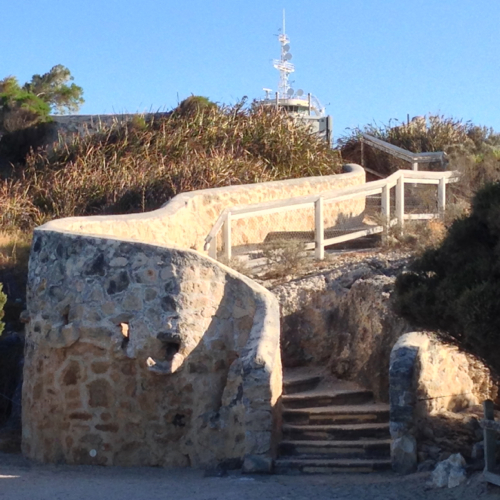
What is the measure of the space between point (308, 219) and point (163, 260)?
5938 mm

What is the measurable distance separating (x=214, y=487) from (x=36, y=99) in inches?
696

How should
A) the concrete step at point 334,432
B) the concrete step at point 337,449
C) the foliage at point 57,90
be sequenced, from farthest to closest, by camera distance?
the foliage at point 57,90 → the concrete step at point 334,432 → the concrete step at point 337,449

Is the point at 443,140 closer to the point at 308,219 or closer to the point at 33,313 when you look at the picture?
the point at 308,219

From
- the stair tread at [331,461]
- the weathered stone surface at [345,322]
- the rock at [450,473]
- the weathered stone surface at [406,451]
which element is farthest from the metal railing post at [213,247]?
the rock at [450,473]

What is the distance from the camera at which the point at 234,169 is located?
1761 cm

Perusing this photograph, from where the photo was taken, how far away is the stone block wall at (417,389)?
8.51 metres

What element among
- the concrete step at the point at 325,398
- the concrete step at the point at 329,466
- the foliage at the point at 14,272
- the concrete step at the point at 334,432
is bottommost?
the concrete step at the point at 329,466

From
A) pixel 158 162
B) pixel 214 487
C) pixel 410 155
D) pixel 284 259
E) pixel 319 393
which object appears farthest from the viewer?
pixel 410 155

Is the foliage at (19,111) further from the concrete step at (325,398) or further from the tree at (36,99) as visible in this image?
the concrete step at (325,398)

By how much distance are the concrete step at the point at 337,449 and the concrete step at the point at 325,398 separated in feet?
2.54

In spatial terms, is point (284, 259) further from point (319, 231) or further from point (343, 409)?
point (343, 409)

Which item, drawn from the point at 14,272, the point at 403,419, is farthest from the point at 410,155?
the point at 403,419

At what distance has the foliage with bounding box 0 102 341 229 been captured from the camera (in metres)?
16.8

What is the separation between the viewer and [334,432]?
9242 millimetres
